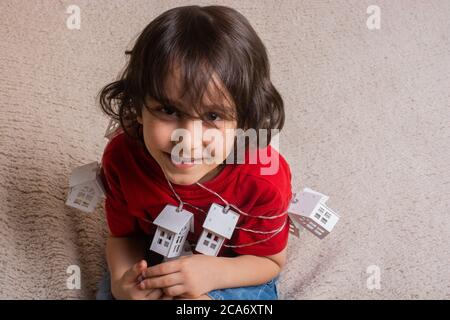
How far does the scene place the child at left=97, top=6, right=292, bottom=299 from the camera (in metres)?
0.65

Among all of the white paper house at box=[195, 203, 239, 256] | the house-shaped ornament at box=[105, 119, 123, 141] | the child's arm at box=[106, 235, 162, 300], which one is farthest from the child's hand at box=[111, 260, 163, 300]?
the house-shaped ornament at box=[105, 119, 123, 141]

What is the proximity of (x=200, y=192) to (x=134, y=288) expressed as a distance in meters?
0.15

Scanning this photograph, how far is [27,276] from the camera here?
863mm

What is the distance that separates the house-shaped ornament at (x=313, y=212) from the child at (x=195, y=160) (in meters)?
0.03

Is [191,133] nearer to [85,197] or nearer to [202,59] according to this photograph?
[202,59]

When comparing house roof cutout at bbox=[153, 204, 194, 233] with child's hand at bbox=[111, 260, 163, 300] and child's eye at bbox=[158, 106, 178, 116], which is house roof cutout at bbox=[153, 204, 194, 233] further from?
child's eye at bbox=[158, 106, 178, 116]

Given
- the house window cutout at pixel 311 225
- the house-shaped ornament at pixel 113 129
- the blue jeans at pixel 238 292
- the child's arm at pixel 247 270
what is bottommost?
the blue jeans at pixel 238 292

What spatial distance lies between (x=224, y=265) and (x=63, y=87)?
61 cm

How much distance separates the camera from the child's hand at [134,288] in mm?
763

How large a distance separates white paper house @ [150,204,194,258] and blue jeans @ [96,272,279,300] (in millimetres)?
79

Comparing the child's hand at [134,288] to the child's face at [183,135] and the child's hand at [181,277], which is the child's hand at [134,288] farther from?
the child's face at [183,135]

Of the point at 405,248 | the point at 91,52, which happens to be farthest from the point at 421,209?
the point at 91,52

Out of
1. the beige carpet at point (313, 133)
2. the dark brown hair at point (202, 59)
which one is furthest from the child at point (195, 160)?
the beige carpet at point (313, 133)
